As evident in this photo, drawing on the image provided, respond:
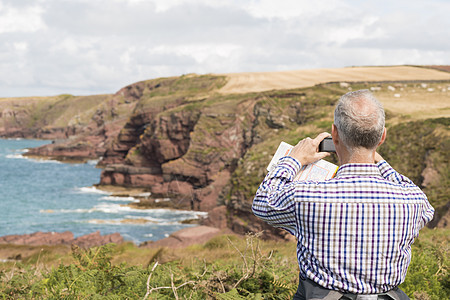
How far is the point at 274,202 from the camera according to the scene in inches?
97.7

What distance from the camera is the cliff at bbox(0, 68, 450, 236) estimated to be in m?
23.2

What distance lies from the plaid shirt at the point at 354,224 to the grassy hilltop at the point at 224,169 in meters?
1.37

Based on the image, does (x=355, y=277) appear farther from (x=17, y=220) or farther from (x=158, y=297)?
(x=17, y=220)

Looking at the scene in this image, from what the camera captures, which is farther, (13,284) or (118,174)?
(118,174)

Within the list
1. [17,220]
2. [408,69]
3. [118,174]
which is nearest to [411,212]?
[17,220]

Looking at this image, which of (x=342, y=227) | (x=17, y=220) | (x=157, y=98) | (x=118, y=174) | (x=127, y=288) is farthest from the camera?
(x=157, y=98)

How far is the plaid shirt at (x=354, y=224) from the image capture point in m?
2.33

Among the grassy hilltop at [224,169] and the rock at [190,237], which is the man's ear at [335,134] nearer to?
the grassy hilltop at [224,169]

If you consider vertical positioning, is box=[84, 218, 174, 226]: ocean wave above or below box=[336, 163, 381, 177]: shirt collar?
below

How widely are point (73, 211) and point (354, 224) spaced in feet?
135

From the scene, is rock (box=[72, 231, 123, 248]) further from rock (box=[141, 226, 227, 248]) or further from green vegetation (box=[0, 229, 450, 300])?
green vegetation (box=[0, 229, 450, 300])

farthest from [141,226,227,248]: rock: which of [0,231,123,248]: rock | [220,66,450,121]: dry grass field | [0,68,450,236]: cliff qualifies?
[220,66,450,121]: dry grass field

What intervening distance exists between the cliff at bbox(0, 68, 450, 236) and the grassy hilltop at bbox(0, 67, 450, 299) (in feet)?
0.39

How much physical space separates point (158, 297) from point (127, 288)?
23.9 inches
